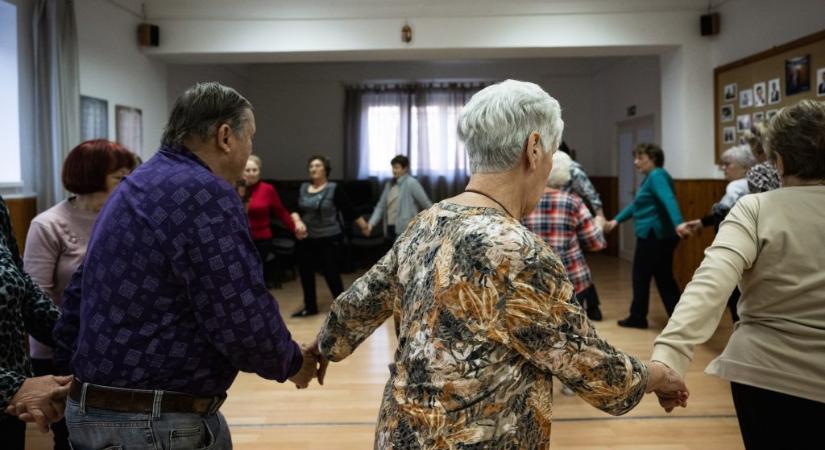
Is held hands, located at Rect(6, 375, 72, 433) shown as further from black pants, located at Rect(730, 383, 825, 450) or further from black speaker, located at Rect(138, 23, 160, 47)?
black speaker, located at Rect(138, 23, 160, 47)

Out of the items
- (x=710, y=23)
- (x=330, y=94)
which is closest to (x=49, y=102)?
(x=710, y=23)

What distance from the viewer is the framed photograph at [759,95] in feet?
19.3

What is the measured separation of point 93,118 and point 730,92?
18.4ft

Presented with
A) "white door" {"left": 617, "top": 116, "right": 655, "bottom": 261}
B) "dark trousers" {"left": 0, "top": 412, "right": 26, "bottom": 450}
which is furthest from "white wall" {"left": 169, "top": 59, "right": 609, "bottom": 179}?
"dark trousers" {"left": 0, "top": 412, "right": 26, "bottom": 450}

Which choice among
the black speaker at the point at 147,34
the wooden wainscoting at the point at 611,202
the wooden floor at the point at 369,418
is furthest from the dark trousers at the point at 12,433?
the wooden wainscoting at the point at 611,202

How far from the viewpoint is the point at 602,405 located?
1341 millimetres

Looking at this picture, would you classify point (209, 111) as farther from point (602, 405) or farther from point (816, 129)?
point (816, 129)

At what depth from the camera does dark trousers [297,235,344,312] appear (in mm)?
6570

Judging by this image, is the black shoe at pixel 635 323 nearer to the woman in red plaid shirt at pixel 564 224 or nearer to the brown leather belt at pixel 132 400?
the woman in red plaid shirt at pixel 564 224

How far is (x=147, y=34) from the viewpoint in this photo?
6.86 meters

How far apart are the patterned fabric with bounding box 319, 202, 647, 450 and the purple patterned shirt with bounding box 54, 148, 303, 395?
0.33 metres

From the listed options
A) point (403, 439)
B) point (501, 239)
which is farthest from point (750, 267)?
point (403, 439)

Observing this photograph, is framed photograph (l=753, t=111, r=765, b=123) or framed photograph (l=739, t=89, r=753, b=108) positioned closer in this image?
framed photograph (l=753, t=111, r=765, b=123)

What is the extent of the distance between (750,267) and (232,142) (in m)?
1.24
